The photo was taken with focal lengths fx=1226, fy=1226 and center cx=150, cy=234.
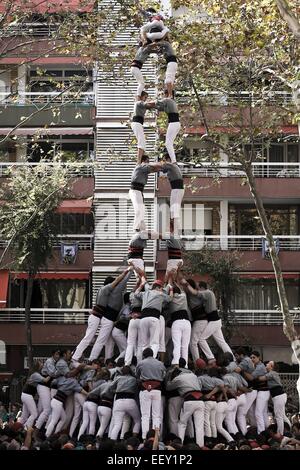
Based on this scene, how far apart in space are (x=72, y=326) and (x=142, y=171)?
71.9ft

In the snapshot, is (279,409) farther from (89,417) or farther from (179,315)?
(89,417)

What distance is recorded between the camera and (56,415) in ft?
79.3

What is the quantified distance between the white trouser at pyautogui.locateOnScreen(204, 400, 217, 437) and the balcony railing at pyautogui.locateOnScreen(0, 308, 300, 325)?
22852 mm

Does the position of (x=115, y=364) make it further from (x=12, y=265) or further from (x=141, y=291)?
(x=12, y=265)

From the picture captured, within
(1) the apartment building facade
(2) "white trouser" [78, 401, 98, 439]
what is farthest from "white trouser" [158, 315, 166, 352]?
(1) the apartment building facade

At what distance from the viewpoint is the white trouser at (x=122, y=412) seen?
2278 cm

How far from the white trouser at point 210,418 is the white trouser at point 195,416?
328mm

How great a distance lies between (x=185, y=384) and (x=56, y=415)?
9.93ft

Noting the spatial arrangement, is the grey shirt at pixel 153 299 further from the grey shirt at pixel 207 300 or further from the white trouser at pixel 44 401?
the white trouser at pixel 44 401

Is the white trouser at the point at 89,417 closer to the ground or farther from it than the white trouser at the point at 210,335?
closer to the ground

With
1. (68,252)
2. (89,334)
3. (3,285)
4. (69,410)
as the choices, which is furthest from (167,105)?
(3,285)

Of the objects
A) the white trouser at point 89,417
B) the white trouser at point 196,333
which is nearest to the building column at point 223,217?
the white trouser at point 196,333

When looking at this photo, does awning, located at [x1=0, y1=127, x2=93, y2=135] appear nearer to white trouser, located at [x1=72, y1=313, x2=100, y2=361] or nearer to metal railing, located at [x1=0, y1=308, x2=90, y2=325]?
metal railing, located at [x1=0, y1=308, x2=90, y2=325]

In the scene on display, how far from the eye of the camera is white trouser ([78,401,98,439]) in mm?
23617
